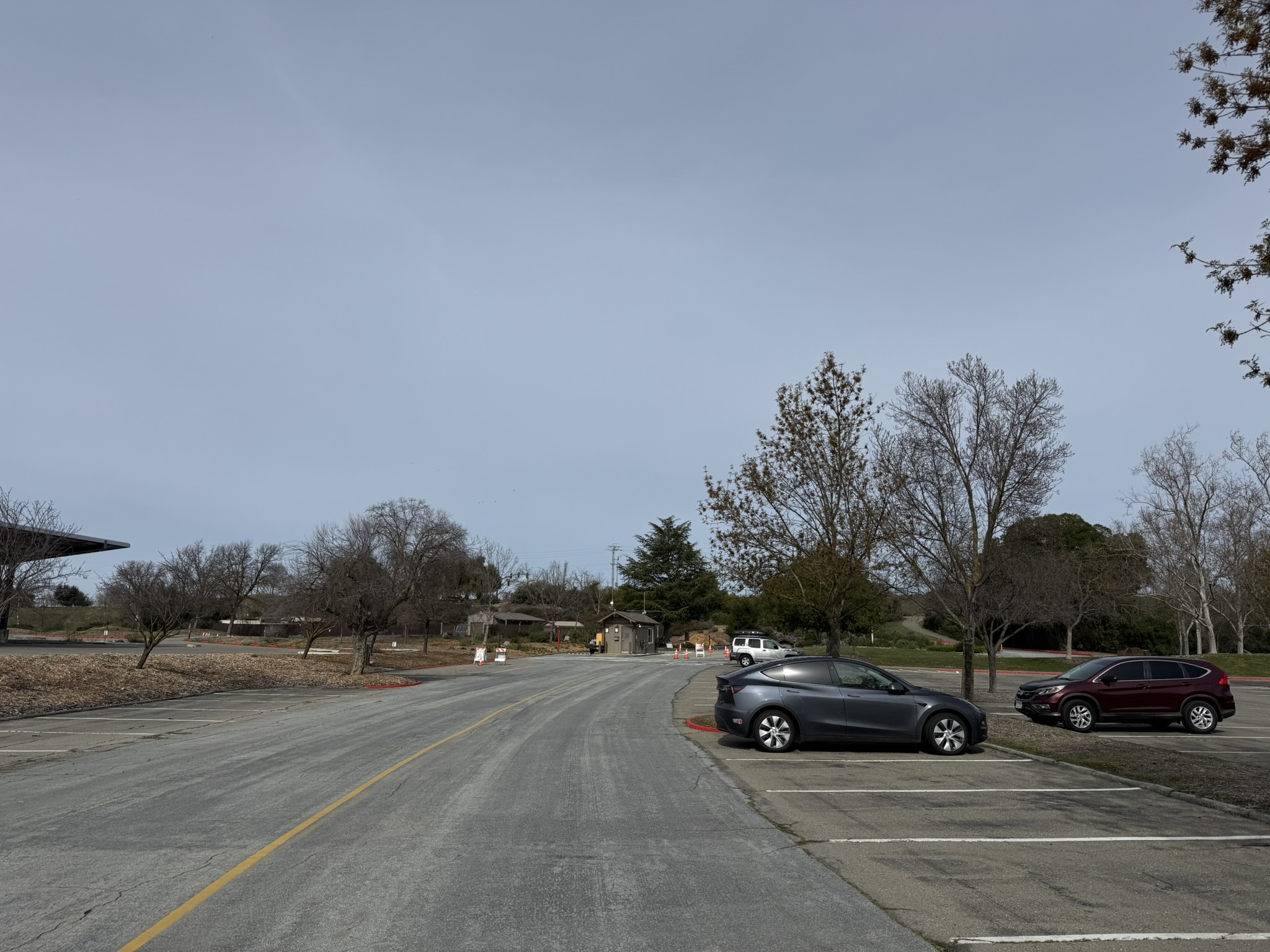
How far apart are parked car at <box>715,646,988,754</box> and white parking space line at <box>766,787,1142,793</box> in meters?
3.00

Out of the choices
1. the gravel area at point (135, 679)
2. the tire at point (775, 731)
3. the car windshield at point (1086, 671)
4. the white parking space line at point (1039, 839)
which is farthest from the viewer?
the gravel area at point (135, 679)

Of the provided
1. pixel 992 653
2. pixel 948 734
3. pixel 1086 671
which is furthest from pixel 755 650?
pixel 948 734

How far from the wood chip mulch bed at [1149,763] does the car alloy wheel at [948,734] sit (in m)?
1.03

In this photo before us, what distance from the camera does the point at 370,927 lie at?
5.23 m

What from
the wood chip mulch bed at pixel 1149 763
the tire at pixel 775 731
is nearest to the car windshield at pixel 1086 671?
the wood chip mulch bed at pixel 1149 763

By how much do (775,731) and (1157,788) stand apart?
5.37 metres

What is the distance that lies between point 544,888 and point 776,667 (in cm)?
911

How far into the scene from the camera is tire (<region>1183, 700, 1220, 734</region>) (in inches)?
729

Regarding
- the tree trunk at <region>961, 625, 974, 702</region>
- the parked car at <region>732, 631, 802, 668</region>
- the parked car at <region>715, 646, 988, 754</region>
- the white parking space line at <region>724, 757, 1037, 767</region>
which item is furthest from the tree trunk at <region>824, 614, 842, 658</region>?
the parked car at <region>732, 631, 802, 668</region>

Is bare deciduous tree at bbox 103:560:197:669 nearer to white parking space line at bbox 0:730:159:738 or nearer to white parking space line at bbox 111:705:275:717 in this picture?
white parking space line at bbox 111:705:275:717

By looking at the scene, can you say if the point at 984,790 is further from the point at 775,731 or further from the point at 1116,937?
the point at 1116,937

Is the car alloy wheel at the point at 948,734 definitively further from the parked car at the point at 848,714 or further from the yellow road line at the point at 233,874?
the yellow road line at the point at 233,874

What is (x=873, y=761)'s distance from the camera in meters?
13.2

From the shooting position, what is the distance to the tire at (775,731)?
14.1m
